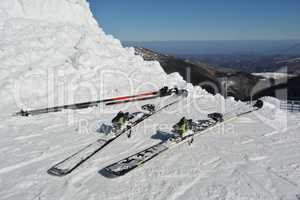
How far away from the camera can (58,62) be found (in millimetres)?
17219

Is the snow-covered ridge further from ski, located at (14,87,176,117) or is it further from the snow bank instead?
ski, located at (14,87,176,117)

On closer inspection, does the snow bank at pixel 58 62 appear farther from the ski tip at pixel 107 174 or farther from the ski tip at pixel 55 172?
the ski tip at pixel 107 174

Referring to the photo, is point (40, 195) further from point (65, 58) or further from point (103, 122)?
point (65, 58)

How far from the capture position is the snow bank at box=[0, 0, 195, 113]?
49.6ft

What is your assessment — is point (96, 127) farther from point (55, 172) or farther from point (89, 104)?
point (55, 172)

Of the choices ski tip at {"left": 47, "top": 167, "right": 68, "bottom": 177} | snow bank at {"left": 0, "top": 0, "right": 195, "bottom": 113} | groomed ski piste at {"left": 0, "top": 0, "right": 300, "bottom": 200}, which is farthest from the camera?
snow bank at {"left": 0, "top": 0, "right": 195, "bottom": 113}

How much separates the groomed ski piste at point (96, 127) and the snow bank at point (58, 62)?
0.21 ft

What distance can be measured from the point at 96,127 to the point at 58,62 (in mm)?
7619

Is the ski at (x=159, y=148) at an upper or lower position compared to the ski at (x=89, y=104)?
lower

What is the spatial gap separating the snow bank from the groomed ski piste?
7 centimetres

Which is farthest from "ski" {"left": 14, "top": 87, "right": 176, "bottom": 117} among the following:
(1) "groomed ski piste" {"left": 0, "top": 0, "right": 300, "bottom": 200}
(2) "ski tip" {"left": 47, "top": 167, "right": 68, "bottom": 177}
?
(2) "ski tip" {"left": 47, "top": 167, "right": 68, "bottom": 177}

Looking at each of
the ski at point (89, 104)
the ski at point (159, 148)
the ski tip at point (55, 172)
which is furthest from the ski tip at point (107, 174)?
the ski at point (89, 104)

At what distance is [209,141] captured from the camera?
31.7 feet

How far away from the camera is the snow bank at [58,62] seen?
15133 millimetres
